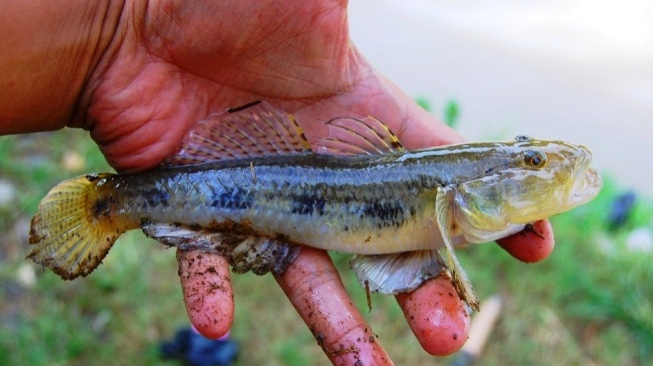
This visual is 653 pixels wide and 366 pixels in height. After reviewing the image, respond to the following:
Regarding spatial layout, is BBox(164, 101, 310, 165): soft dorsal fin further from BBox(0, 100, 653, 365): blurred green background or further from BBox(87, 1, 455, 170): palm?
BBox(0, 100, 653, 365): blurred green background

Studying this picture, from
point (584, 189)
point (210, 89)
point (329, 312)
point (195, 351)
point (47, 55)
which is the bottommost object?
point (195, 351)

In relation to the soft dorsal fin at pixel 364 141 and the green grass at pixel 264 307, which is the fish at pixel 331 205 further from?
the green grass at pixel 264 307

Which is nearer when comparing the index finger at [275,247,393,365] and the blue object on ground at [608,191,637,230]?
the index finger at [275,247,393,365]

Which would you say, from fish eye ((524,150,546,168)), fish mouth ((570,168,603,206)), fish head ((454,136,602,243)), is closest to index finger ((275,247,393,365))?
fish head ((454,136,602,243))

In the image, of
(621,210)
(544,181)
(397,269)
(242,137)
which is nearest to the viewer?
(544,181)

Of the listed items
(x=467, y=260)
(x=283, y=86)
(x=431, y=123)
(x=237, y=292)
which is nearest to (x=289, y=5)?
(x=283, y=86)

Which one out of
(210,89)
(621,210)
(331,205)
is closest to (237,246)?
(331,205)

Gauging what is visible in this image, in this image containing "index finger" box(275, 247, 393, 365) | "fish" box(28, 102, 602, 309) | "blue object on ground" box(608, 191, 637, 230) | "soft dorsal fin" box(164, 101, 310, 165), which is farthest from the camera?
"blue object on ground" box(608, 191, 637, 230)

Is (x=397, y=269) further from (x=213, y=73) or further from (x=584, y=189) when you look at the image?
(x=213, y=73)
